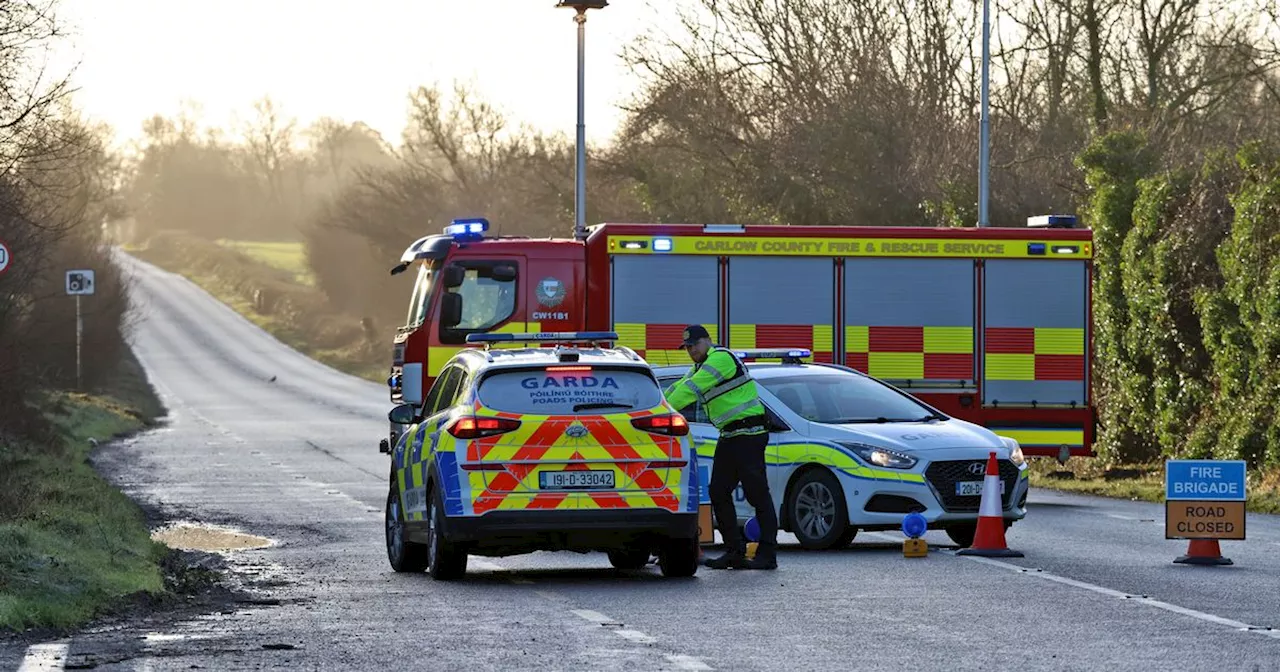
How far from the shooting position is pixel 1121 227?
28.8m

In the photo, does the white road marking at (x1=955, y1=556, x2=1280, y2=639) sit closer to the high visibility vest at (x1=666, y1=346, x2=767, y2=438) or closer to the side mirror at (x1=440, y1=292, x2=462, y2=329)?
the high visibility vest at (x1=666, y1=346, x2=767, y2=438)

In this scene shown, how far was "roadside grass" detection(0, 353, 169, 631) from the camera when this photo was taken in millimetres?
12502

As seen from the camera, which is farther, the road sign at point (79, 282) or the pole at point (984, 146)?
the road sign at point (79, 282)

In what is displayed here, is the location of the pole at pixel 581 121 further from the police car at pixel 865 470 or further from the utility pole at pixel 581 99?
the police car at pixel 865 470

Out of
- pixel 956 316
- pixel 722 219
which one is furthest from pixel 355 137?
pixel 956 316

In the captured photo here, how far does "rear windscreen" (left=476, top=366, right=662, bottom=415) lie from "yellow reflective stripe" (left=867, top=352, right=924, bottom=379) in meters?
9.64

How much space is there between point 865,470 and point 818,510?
530 mm

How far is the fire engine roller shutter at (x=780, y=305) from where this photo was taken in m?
23.9

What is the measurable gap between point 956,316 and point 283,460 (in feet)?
41.1

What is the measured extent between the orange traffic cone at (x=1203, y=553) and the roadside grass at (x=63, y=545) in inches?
272

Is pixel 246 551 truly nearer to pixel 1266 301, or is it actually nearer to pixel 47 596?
pixel 47 596

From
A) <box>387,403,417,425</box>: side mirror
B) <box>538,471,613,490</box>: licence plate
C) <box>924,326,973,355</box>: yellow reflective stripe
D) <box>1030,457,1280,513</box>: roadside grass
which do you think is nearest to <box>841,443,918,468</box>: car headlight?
<box>538,471,613,490</box>: licence plate

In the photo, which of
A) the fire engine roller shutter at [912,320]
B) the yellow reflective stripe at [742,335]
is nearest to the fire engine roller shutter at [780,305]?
the yellow reflective stripe at [742,335]

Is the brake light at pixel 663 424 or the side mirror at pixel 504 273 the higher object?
the side mirror at pixel 504 273
